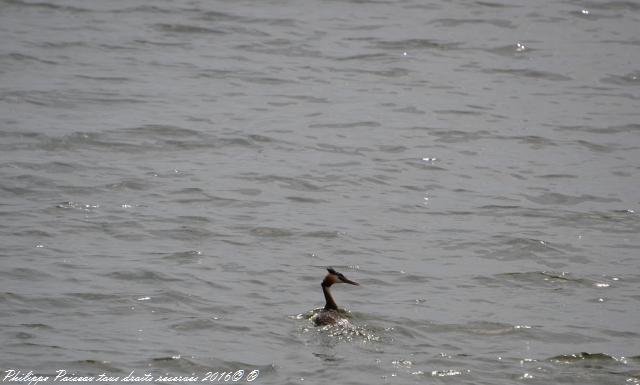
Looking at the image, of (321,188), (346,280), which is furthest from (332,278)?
(321,188)

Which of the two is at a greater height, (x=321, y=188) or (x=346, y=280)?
(x=346, y=280)

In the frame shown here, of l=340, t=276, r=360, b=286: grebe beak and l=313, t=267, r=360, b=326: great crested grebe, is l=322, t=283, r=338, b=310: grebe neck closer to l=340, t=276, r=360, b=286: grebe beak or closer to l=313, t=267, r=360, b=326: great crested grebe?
l=313, t=267, r=360, b=326: great crested grebe

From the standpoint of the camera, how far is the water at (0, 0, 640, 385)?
36.9ft

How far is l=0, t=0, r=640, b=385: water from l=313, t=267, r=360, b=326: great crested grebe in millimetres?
159

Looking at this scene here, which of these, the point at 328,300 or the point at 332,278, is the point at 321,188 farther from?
the point at 328,300

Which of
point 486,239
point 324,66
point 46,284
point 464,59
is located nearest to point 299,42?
point 324,66

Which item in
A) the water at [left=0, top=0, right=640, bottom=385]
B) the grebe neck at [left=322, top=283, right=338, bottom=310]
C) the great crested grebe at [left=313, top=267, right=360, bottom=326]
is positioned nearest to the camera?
the water at [left=0, top=0, right=640, bottom=385]

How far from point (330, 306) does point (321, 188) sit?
15.7 ft

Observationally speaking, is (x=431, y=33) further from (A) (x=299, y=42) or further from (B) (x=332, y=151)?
(B) (x=332, y=151)

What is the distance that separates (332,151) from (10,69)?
5558mm

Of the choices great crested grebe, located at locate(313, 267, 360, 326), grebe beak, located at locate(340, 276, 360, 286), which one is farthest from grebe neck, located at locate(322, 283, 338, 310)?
grebe beak, located at locate(340, 276, 360, 286)

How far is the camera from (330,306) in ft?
38.9

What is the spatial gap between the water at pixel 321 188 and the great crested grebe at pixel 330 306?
16 centimetres

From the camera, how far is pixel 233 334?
1136cm
